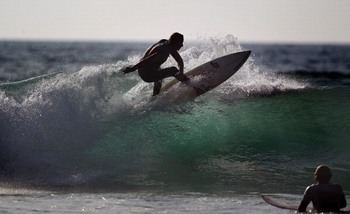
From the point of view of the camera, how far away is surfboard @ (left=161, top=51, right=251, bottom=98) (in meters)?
17.7

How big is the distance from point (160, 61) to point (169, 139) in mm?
1659

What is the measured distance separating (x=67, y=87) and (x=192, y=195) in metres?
4.54

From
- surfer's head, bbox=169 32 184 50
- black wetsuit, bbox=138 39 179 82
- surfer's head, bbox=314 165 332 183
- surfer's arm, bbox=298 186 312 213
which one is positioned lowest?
surfer's arm, bbox=298 186 312 213

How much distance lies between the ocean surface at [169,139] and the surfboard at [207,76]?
27 cm

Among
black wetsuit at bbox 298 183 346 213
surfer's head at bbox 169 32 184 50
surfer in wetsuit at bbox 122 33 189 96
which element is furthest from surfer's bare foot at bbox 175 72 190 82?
black wetsuit at bbox 298 183 346 213

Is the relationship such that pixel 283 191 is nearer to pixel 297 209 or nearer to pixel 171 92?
pixel 297 209

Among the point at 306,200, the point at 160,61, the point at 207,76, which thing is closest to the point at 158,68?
the point at 160,61

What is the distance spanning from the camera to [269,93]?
19375 mm

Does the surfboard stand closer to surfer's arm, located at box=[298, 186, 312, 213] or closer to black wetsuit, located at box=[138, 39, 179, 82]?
black wetsuit, located at box=[138, 39, 179, 82]

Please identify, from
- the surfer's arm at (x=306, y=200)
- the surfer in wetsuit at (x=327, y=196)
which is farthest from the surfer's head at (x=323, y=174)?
the surfer's arm at (x=306, y=200)

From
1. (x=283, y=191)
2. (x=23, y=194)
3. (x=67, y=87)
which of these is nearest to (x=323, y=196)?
(x=283, y=191)

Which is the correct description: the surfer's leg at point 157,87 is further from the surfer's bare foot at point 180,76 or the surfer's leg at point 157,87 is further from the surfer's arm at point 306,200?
the surfer's arm at point 306,200

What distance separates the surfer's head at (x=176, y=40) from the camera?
A: 1653 centimetres

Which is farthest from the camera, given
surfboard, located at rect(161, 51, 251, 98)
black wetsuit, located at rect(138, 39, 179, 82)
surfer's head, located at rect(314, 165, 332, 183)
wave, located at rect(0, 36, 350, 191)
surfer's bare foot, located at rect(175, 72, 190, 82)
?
surfboard, located at rect(161, 51, 251, 98)
